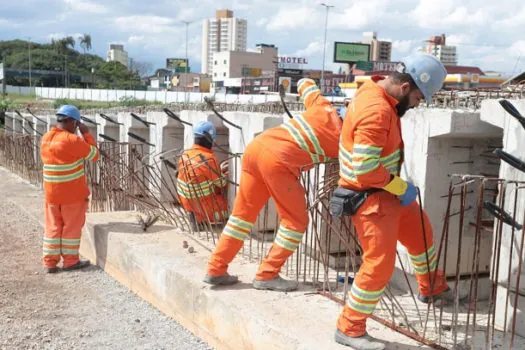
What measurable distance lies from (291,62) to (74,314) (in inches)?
3591

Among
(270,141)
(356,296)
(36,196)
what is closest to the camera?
(356,296)

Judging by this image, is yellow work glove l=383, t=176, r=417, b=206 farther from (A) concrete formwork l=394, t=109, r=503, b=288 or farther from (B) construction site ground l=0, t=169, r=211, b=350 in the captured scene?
(B) construction site ground l=0, t=169, r=211, b=350

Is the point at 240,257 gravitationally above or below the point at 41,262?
above

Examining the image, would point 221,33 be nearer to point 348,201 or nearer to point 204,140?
point 204,140

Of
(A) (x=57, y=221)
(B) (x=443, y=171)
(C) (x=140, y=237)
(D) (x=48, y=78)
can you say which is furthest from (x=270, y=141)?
(D) (x=48, y=78)

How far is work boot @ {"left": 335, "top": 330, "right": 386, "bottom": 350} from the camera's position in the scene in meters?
3.28

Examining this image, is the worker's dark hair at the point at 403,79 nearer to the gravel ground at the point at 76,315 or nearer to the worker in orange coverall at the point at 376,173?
the worker in orange coverall at the point at 376,173

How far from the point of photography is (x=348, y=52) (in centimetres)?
7544

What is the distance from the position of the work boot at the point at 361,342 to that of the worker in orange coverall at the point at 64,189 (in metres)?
3.85

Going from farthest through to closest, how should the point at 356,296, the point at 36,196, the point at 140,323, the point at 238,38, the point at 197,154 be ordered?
the point at 238,38 → the point at 36,196 → the point at 197,154 → the point at 140,323 → the point at 356,296

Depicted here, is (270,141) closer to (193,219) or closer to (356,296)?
(356,296)

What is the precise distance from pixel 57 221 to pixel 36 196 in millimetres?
5683

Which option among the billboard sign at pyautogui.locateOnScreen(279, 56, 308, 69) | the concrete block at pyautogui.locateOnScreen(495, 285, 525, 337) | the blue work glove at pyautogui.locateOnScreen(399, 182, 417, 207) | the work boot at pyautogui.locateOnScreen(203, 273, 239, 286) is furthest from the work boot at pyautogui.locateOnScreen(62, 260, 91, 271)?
the billboard sign at pyautogui.locateOnScreen(279, 56, 308, 69)

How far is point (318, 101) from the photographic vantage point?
434cm
